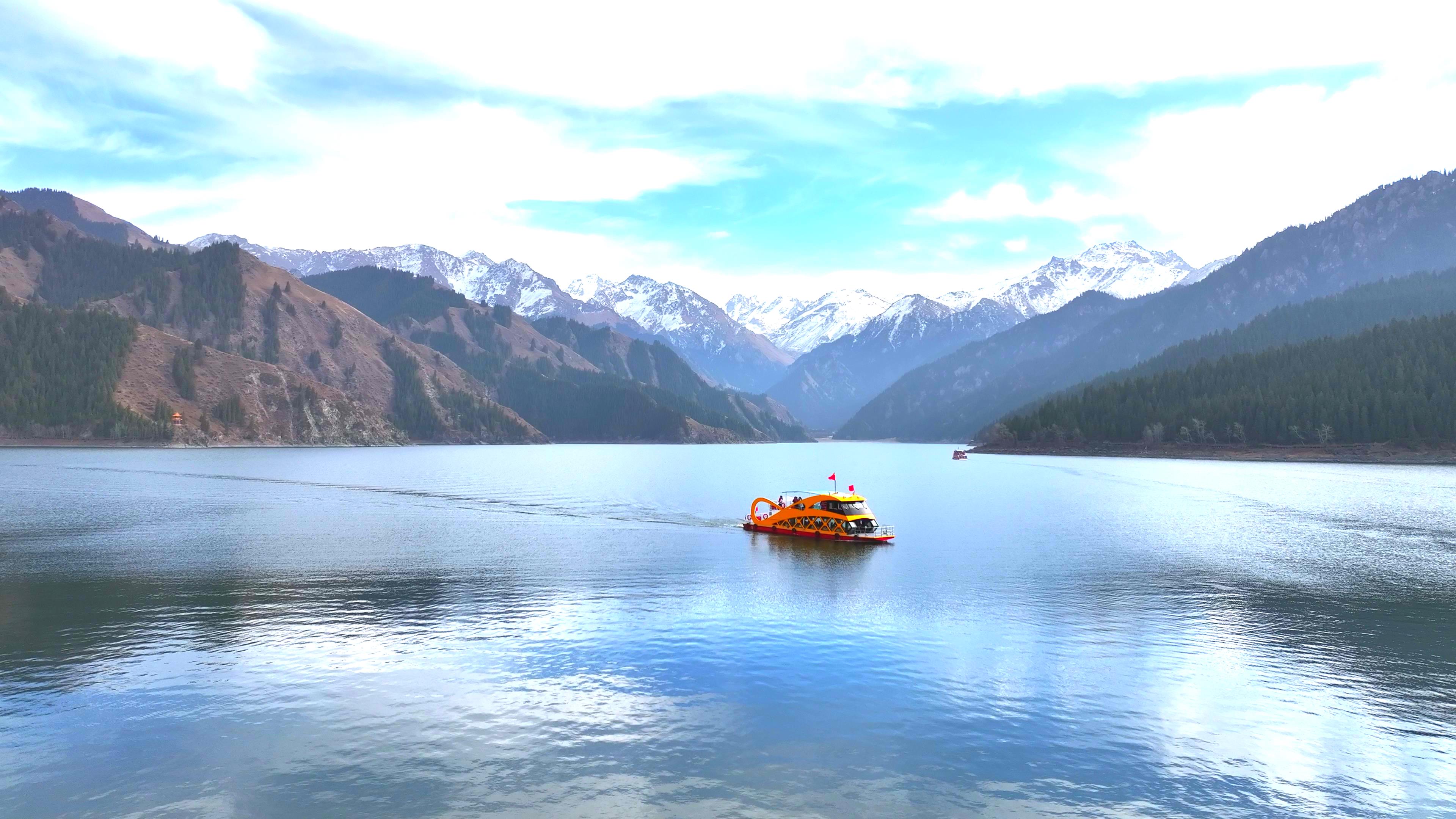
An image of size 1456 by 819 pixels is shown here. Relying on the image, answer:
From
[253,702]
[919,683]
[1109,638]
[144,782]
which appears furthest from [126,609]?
[1109,638]

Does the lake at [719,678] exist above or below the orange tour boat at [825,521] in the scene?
below

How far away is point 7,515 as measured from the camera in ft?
350

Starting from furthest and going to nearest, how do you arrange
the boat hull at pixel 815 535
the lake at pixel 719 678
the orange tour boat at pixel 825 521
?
the orange tour boat at pixel 825 521
the boat hull at pixel 815 535
the lake at pixel 719 678

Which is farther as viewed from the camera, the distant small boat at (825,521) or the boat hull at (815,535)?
the distant small boat at (825,521)

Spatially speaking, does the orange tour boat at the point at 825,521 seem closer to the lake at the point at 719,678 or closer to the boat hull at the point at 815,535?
the boat hull at the point at 815,535

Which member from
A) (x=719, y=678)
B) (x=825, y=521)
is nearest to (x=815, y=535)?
(x=825, y=521)

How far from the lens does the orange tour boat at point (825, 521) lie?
9756 cm

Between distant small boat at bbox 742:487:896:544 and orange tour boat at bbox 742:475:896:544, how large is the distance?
46 millimetres

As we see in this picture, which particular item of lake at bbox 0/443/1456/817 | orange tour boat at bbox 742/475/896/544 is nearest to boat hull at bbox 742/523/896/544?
orange tour boat at bbox 742/475/896/544

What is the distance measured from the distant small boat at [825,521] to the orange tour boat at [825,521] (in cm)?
5

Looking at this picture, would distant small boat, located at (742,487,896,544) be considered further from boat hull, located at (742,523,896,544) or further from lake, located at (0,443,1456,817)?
lake, located at (0,443,1456,817)

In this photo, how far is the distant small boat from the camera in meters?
97.6

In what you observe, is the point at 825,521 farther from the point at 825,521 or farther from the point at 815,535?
the point at 815,535

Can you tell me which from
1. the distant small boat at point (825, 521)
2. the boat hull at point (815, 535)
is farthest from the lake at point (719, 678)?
the distant small boat at point (825, 521)
